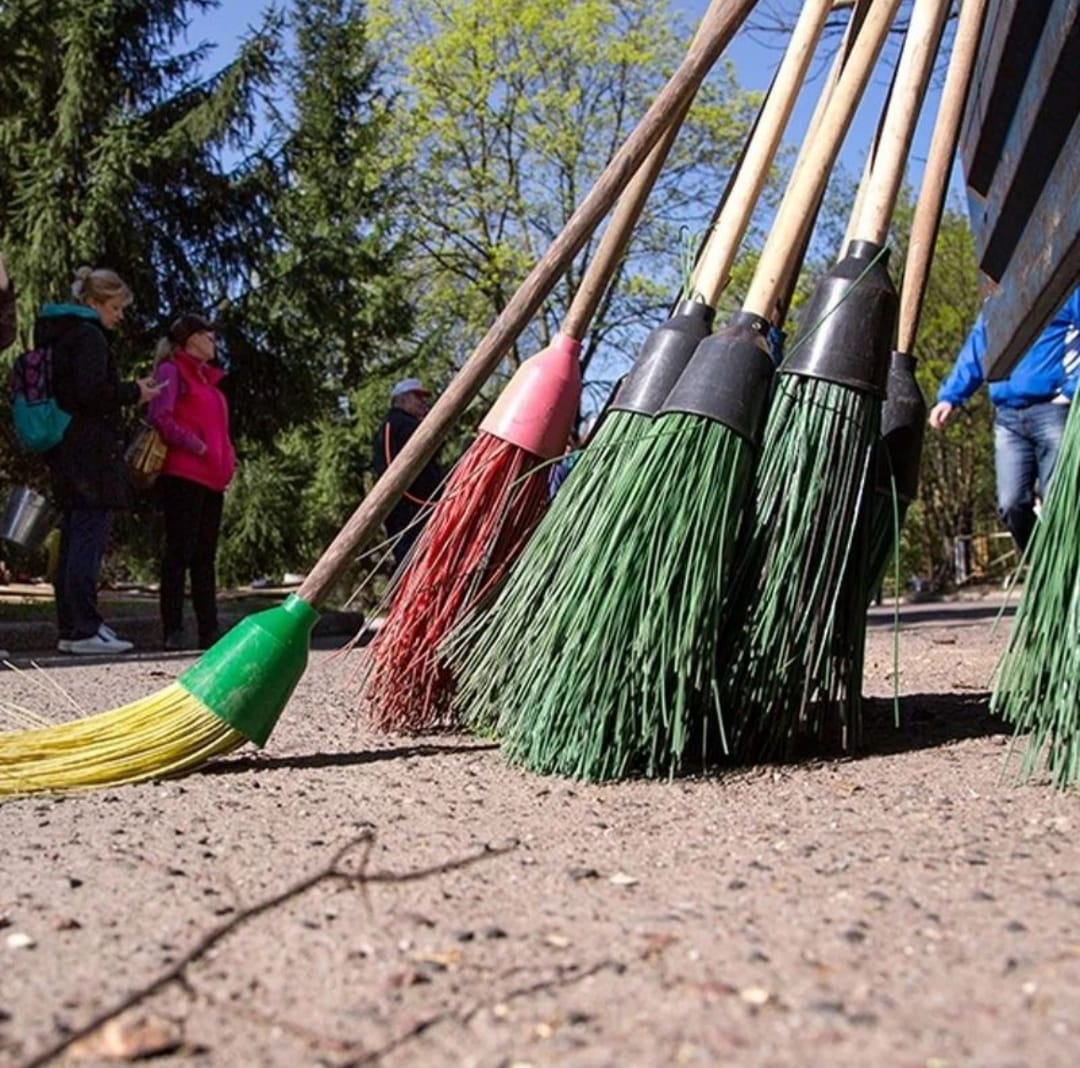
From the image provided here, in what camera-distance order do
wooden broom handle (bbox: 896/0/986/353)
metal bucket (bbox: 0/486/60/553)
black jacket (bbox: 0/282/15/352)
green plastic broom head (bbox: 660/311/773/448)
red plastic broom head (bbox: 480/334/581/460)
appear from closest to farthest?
green plastic broom head (bbox: 660/311/773/448), red plastic broom head (bbox: 480/334/581/460), wooden broom handle (bbox: 896/0/986/353), black jacket (bbox: 0/282/15/352), metal bucket (bbox: 0/486/60/553)

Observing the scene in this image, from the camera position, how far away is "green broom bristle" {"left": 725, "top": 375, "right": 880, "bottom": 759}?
8.16 ft

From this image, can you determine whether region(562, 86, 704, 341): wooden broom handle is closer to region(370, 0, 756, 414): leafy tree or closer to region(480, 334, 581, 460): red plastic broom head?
region(480, 334, 581, 460): red plastic broom head

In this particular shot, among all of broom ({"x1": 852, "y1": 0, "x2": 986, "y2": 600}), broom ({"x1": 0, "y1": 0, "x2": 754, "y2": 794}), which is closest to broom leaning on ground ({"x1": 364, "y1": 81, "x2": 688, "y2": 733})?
broom ({"x1": 0, "y1": 0, "x2": 754, "y2": 794})

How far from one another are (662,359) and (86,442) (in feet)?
13.0

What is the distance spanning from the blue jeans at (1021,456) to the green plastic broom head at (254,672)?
3322 mm

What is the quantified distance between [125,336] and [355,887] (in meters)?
11.4

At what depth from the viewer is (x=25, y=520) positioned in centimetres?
720

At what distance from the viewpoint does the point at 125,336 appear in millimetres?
12367

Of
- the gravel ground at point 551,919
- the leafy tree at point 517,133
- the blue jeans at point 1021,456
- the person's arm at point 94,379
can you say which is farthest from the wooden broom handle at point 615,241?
the leafy tree at point 517,133

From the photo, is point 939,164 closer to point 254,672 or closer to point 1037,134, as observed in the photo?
point 1037,134

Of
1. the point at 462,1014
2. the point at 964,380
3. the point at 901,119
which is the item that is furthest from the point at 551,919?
the point at 964,380

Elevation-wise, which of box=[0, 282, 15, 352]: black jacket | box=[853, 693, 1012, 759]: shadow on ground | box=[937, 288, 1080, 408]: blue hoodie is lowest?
box=[853, 693, 1012, 759]: shadow on ground

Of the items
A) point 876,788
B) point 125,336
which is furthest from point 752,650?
point 125,336

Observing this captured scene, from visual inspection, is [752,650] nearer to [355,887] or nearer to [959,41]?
[355,887]
